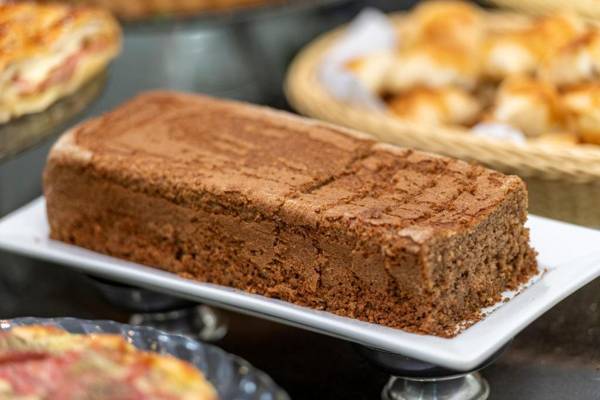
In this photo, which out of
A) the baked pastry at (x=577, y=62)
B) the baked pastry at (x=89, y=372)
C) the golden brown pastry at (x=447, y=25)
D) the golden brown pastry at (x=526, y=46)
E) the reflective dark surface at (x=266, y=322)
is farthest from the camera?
the golden brown pastry at (x=447, y=25)

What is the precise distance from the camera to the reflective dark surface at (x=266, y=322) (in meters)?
1.40

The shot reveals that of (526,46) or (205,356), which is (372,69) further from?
(205,356)

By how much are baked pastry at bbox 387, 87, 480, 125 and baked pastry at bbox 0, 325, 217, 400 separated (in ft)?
3.39

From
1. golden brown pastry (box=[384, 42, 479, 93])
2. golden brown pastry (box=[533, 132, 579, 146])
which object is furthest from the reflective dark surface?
golden brown pastry (box=[384, 42, 479, 93])

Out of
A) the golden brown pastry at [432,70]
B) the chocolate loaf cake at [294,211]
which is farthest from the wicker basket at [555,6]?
the chocolate loaf cake at [294,211]

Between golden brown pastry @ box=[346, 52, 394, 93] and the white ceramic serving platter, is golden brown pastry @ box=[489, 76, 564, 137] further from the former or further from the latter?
the white ceramic serving platter

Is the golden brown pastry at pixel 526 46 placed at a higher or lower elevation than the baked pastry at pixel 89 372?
lower

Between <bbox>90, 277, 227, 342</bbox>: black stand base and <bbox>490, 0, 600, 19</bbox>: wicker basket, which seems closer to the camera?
<bbox>90, 277, 227, 342</bbox>: black stand base

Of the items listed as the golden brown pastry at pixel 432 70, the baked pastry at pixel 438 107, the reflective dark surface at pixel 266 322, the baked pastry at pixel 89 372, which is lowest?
the reflective dark surface at pixel 266 322

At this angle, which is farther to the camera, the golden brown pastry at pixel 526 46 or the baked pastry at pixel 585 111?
the golden brown pastry at pixel 526 46


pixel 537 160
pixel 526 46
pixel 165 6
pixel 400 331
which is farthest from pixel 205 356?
pixel 165 6

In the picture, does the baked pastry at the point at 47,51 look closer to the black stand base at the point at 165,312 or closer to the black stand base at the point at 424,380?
the black stand base at the point at 165,312

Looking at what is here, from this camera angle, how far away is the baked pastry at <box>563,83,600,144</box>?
179 cm

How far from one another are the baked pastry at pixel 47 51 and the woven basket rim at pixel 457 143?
41cm
